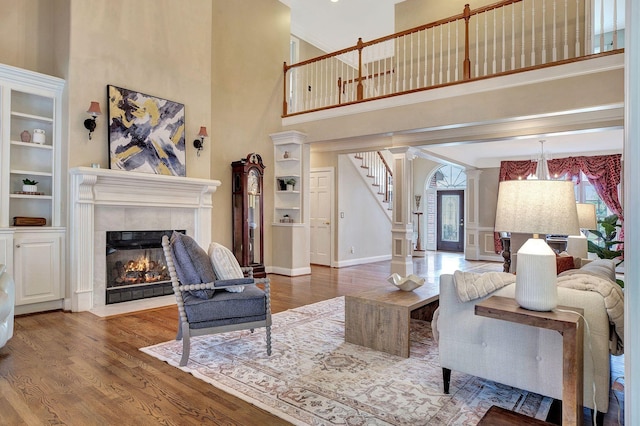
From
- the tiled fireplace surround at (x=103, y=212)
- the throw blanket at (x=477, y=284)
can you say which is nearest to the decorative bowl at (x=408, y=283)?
the throw blanket at (x=477, y=284)

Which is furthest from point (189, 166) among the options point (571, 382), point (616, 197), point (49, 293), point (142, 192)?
point (616, 197)

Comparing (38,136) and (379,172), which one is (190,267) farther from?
(379,172)

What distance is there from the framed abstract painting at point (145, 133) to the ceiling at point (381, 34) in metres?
3.92

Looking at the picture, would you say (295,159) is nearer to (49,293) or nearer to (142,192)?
(142,192)

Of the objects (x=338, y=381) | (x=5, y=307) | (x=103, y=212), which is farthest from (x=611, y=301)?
(x=103, y=212)

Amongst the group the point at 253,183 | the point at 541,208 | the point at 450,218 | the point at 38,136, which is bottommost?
the point at 450,218

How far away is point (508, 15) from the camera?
5875mm

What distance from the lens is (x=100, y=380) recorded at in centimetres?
253

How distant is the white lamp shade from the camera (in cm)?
179

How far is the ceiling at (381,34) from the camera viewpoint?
7.54 metres

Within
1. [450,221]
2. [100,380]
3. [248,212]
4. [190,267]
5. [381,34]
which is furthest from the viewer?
[450,221]

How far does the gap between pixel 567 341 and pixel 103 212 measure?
4746mm

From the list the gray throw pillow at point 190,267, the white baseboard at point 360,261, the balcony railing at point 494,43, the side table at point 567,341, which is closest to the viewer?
the side table at point 567,341

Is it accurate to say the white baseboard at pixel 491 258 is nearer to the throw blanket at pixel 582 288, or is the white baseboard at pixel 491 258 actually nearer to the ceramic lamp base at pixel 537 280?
the throw blanket at pixel 582 288
